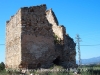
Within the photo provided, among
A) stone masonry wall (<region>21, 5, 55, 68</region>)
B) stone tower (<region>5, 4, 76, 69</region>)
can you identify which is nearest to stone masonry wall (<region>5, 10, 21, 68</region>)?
stone tower (<region>5, 4, 76, 69</region>)

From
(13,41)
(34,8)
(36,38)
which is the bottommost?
(13,41)

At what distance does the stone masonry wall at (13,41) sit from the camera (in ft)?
73.2

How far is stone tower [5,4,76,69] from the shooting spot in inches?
866

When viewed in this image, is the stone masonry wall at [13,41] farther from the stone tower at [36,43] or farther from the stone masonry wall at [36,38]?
the stone masonry wall at [36,38]

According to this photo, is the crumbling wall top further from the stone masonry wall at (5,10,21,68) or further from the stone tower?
the stone masonry wall at (5,10,21,68)

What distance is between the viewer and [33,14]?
894 inches

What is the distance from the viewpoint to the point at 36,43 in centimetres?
2248

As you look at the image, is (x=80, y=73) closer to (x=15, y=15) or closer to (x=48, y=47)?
(x=48, y=47)

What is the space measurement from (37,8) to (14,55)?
4.73 meters

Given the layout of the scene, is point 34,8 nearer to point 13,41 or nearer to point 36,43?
point 36,43

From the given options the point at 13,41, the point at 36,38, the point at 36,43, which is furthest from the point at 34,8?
the point at 13,41

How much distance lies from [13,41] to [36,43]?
2.57 meters

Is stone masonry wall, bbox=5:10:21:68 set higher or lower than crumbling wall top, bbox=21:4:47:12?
lower

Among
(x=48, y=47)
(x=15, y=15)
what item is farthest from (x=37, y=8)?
(x=48, y=47)
